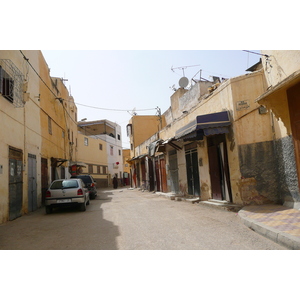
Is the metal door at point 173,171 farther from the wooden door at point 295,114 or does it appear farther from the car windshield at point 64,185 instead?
the wooden door at point 295,114

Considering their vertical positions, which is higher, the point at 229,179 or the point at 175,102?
the point at 175,102

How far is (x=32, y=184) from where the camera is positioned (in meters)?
12.0

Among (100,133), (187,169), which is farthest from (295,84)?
(100,133)

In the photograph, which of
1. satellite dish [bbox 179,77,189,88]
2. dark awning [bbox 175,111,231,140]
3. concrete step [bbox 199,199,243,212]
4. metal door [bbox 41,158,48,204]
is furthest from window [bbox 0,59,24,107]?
satellite dish [bbox 179,77,189,88]

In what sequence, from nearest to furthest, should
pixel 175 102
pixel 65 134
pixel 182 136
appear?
1. pixel 182 136
2. pixel 175 102
3. pixel 65 134

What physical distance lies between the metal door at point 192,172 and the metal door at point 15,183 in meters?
7.75

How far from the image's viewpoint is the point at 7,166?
351 inches

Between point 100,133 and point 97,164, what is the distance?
25.3ft

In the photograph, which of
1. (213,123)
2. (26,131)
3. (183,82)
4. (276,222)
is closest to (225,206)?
(213,123)

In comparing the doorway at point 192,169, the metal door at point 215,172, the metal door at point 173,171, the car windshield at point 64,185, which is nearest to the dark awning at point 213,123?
the metal door at point 215,172

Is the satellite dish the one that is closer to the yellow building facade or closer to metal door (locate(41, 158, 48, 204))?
the yellow building facade

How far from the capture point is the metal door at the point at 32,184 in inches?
456

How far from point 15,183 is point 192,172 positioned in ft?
26.0
